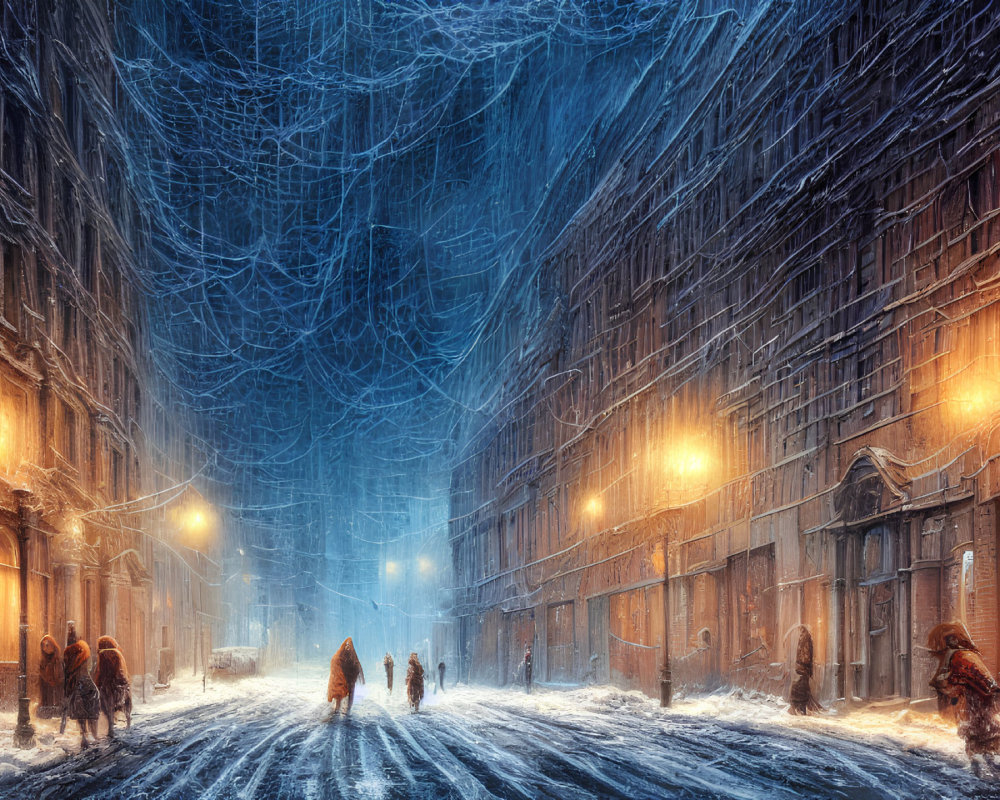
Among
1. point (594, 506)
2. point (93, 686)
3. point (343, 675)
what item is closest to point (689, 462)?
point (594, 506)

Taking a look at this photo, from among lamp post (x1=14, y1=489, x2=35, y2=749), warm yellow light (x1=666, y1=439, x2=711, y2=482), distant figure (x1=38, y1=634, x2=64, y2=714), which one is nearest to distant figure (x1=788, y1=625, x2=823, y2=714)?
warm yellow light (x1=666, y1=439, x2=711, y2=482)

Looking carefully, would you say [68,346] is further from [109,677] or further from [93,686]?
[93,686]

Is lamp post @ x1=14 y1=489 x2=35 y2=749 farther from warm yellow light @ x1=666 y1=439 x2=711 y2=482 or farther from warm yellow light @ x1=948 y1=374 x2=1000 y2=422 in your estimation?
warm yellow light @ x1=666 y1=439 x2=711 y2=482

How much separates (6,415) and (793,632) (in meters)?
16.7

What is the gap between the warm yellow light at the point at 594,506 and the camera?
106 ft

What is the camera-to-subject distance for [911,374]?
648 inches

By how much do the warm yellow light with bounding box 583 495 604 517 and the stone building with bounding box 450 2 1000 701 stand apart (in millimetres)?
98

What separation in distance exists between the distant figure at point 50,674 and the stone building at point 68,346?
484 millimetres

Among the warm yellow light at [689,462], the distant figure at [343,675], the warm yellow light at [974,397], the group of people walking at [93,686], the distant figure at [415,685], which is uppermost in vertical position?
the warm yellow light at [974,397]

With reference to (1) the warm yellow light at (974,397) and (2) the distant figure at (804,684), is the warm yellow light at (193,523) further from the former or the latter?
(1) the warm yellow light at (974,397)

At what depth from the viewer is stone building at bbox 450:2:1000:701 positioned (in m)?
15.4

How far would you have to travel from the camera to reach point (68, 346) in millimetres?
26172

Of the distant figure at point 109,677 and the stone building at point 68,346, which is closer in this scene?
the distant figure at point 109,677

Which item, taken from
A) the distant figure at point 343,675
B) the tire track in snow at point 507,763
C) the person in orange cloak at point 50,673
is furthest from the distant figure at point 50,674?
the distant figure at point 343,675
